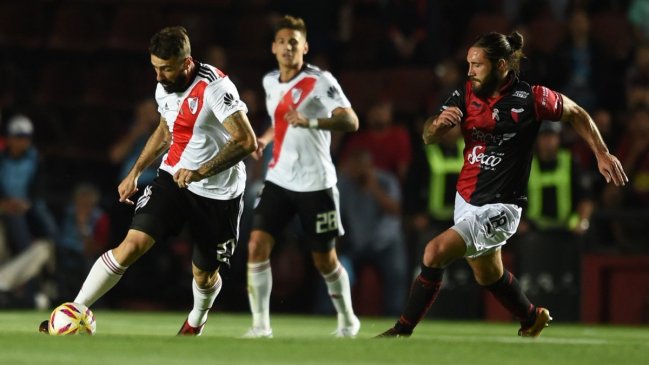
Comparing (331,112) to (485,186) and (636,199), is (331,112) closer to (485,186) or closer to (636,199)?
(485,186)

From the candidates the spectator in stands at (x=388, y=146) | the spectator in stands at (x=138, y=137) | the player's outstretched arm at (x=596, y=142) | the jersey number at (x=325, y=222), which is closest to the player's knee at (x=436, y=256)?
the player's outstretched arm at (x=596, y=142)

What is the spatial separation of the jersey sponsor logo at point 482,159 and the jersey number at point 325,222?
1.46 m

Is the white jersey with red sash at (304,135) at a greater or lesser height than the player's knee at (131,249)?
greater

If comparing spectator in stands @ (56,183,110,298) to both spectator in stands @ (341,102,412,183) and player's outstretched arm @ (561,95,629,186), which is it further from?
player's outstretched arm @ (561,95,629,186)

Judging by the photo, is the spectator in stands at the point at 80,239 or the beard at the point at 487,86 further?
the spectator in stands at the point at 80,239

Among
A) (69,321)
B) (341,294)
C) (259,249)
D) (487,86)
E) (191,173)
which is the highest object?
(487,86)

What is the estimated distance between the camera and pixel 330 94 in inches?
408

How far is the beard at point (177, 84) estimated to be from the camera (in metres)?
8.84

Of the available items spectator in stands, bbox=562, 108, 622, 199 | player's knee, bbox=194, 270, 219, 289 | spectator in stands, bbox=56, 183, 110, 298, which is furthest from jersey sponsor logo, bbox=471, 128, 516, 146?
spectator in stands, bbox=56, 183, 110, 298

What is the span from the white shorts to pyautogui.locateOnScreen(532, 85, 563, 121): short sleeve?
63 centimetres

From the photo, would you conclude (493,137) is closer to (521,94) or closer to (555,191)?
(521,94)

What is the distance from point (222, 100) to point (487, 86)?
5.78 feet

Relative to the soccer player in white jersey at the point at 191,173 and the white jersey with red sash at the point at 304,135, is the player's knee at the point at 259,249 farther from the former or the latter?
the soccer player in white jersey at the point at 191,173

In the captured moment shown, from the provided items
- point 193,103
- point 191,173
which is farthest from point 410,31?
point 191,173
